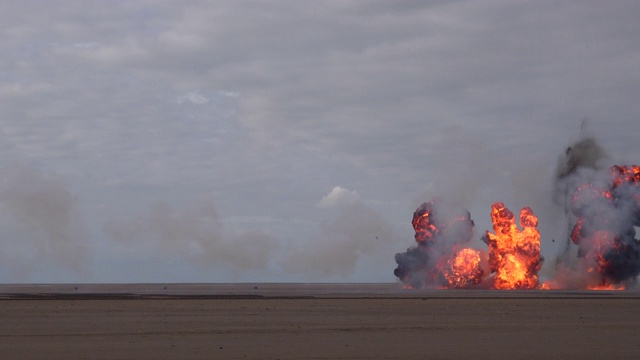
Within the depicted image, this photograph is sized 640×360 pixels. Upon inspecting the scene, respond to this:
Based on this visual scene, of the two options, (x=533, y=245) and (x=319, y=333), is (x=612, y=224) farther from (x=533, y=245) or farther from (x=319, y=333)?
(x=319, y=333)

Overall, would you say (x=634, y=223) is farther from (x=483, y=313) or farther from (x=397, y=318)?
(x=397, y=318)

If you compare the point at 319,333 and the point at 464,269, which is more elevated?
the point at 464,269

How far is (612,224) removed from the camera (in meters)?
138

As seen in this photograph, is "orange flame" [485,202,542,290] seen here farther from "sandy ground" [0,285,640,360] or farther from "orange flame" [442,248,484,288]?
"sandy ground" [0,285,640,360]

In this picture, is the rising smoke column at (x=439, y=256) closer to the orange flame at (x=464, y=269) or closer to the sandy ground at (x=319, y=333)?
the orange flame at (x=464, y=269)

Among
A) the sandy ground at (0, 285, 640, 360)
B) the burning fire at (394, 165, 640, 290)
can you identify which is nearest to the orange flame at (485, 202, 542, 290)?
the burning fire at (394, 165, 640, 290)

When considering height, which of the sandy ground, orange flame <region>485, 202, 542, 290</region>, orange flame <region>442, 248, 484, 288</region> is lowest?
the sandy ground

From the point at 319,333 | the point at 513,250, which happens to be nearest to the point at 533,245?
the point at 513,250

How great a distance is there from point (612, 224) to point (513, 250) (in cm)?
1519

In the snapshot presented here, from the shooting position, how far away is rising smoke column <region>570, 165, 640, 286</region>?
13788cm

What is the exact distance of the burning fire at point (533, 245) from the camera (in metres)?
138

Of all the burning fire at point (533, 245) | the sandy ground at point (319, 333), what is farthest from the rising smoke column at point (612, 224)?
the sandy ground at point (319, 333)

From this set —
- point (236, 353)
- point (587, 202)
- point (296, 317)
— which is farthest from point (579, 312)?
point (587, 202)

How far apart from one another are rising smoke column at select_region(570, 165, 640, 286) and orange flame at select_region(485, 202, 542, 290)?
720cm
